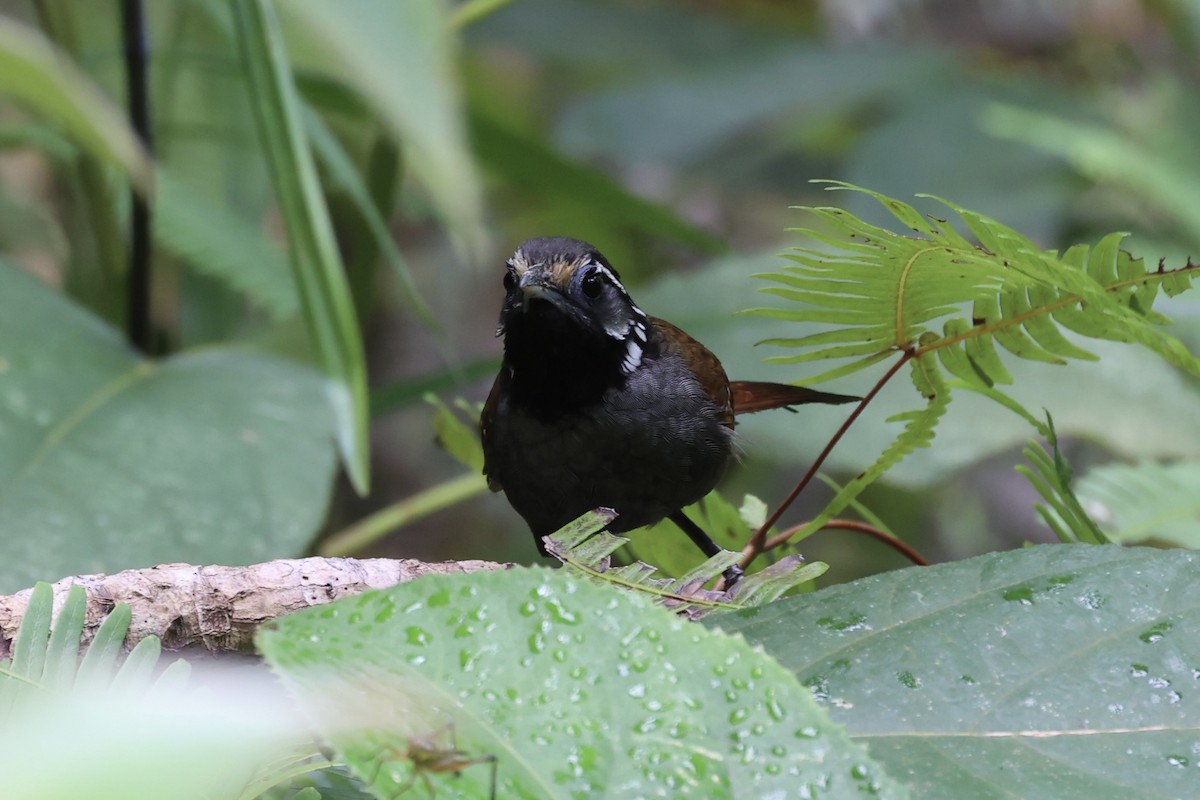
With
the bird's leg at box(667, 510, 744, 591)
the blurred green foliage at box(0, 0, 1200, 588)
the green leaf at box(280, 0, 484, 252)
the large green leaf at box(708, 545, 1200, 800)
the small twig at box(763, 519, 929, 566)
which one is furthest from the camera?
Answer: the blurred green foliage at box(0, 0, 1200, 588)

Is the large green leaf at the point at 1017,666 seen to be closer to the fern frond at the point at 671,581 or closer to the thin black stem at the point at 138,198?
the fern frond at the point at 671,581

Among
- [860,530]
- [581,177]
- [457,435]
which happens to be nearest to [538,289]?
[457,435]

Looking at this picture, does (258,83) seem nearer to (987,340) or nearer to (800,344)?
(800,344)

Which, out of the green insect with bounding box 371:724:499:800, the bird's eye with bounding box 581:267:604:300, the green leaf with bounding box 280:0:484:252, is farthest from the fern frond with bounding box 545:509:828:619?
the bird's eye with bounding box 581:267:604:300

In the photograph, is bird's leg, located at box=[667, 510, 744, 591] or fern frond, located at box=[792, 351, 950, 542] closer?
fern frond, located at box=[792, 351, 950, 542]

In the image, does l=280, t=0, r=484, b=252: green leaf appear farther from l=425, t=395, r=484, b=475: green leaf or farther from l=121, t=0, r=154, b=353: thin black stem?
l=121, t=0, r=154, b=353: thin black stem

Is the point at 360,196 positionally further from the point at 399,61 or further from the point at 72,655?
the point at 399,61

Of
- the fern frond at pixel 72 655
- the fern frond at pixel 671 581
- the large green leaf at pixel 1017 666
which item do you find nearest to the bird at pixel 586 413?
the fern frond at pixel 671 581
